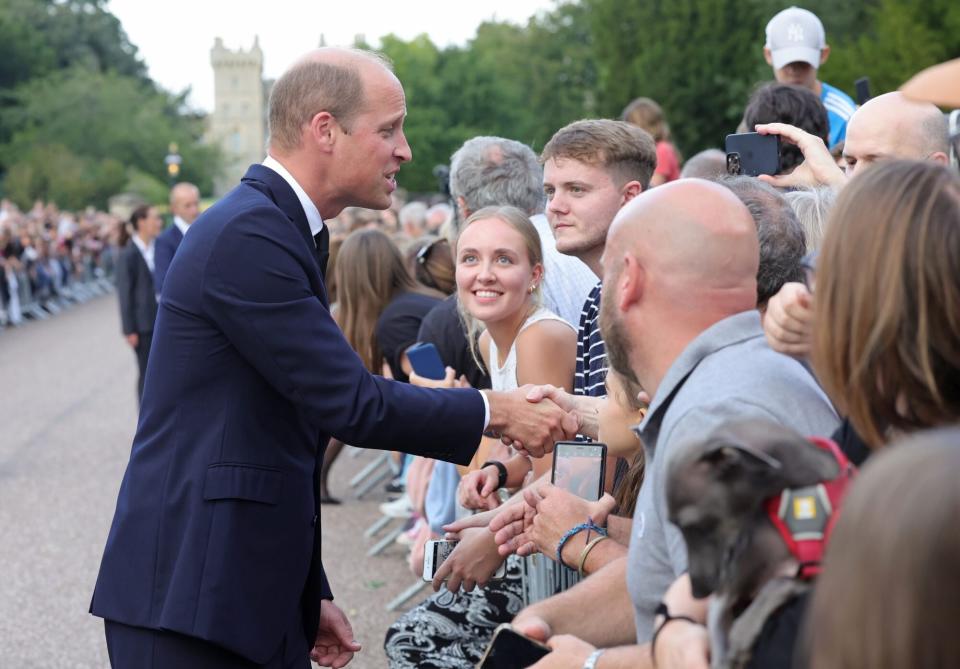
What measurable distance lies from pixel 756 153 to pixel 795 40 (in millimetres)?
2381

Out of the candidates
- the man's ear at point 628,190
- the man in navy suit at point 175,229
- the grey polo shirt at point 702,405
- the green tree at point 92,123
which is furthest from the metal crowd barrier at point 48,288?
the green tree at point 92,123

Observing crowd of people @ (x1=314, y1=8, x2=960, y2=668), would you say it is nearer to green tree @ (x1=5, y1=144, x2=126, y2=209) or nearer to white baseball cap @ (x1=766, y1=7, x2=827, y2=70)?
white baseball cap @ (x1=766, y1=7, x2=827, y2=70)

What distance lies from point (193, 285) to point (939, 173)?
1.96 m

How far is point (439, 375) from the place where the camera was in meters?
5.63

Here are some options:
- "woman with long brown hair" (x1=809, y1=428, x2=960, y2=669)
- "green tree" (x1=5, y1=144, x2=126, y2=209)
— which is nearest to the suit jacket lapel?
"woman with long brown hair" (x1=809, y1=428, x2=960, y2=669)

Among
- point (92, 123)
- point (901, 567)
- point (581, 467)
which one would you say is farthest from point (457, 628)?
point (92, 123)

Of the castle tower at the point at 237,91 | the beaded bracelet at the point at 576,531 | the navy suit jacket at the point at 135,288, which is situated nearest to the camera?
the beaded bracelet at the point at 576,531

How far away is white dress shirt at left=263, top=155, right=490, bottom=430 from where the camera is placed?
358 cm

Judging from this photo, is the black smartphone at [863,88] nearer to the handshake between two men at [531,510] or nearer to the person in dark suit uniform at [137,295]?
the handshake between two men at [531,510]

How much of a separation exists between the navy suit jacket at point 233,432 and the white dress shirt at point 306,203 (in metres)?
0.17

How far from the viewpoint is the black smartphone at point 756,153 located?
15.0ft

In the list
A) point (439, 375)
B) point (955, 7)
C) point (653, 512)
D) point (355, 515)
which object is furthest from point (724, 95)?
point (653, 512)

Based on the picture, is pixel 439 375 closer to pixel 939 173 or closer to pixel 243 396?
pixel 243 396

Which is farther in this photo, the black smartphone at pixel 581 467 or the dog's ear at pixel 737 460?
the black smartphone at pixel 581 467
